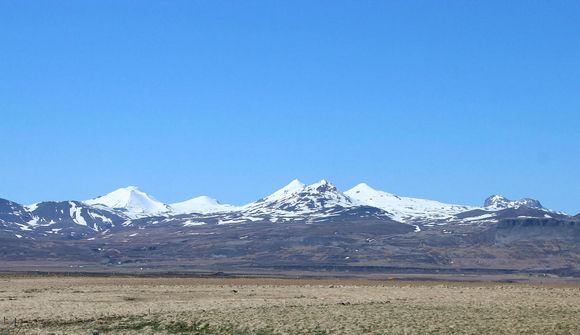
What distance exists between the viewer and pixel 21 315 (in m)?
48.2

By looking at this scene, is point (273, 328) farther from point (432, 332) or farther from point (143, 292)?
point (143, 292)

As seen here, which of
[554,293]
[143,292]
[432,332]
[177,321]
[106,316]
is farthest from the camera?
[143,292]

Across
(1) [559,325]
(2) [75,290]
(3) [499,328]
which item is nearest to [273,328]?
(3) [499,328]

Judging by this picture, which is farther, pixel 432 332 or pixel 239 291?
pixel 239 291

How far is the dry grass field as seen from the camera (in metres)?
40.9

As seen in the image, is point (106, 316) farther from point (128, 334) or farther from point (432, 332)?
point (432, 332)

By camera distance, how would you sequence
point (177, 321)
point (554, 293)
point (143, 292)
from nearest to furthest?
1. point (177, 321)
2. point (554, 293)
3. point (143, 292)

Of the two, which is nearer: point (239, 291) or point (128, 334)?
point (128, 334)

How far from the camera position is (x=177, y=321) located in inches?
Result: 1743

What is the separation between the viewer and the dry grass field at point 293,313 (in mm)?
40938

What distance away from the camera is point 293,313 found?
153ft

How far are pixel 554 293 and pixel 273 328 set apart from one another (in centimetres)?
3071

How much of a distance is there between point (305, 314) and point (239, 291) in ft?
83.3

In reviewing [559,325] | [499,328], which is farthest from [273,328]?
[559,325]
